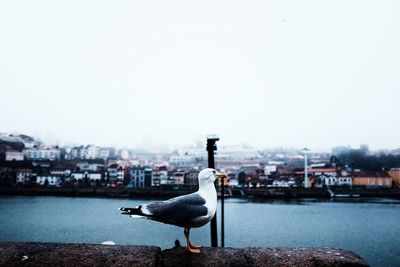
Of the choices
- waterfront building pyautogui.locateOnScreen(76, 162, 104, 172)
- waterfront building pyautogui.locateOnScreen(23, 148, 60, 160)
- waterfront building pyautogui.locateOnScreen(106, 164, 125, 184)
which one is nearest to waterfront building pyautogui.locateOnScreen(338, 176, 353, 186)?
waterfront building pyautogui.locateOnScreen(106, 164, 125, 184)

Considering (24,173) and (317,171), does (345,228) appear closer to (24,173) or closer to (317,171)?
(317,171)

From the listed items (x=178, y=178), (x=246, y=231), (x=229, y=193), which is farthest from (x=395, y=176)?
(x=246, y=231)

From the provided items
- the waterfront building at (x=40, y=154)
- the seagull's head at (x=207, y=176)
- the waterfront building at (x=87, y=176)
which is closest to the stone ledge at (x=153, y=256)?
the seagull's head at (x=207, y=176)

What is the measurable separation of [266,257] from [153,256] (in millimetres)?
451

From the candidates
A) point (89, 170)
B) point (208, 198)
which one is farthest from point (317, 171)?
point (208, 198)

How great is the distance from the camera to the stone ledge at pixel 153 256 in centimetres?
156

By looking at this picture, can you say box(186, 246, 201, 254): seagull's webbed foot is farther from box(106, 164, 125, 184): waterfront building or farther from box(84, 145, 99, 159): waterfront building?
box(84, 145, 99, 159): waterfront building

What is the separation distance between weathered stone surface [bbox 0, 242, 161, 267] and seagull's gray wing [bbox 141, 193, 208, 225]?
25 cm

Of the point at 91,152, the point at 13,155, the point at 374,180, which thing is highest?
the point at 91,152

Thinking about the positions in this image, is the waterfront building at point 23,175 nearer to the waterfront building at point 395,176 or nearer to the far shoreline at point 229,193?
the far shoreline at point 229,193

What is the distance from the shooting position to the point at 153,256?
160cm

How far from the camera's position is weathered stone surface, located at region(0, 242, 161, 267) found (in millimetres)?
1549

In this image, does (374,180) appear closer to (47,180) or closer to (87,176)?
(87,176)

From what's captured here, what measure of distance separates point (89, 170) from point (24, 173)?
9.53 m
